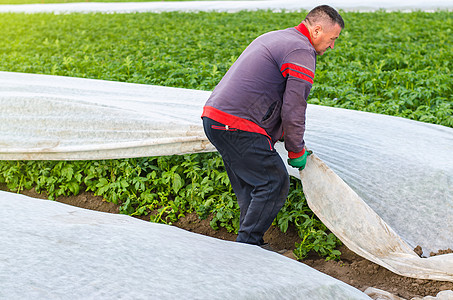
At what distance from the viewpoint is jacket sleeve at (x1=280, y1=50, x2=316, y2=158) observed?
231 cm

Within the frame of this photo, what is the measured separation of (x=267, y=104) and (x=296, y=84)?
0.20 m

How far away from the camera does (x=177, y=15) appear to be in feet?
40.9

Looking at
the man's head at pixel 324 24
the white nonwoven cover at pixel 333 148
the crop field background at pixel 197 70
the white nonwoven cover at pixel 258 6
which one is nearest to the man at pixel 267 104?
the man's head at pixel 324 24

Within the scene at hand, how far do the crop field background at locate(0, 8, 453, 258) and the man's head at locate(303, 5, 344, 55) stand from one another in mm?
1095

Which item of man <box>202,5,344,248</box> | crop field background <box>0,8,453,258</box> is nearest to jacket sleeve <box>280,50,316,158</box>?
man <box>202,5,344,248</box>

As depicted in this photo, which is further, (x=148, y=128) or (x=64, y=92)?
(x=64, y=92)

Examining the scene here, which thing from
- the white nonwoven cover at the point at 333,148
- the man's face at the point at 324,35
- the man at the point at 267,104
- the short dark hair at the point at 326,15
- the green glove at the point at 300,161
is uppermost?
the short dark hair at the point at 326,15

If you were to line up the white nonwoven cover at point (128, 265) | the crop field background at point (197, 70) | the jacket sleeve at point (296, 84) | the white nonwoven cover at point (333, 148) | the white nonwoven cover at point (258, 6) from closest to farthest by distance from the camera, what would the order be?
the white nonwoven cover at point (128, 265) → the jacket sleeve at point (296, 84) → the white nonwoven cover at point (333, 148) → the crop field background at point (197, 70) → the white nonwoven cover at point (258, 6)

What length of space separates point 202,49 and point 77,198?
4443 mm

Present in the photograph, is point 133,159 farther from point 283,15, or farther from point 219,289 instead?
point 283,15

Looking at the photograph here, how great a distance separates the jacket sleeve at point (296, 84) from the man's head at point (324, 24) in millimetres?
121

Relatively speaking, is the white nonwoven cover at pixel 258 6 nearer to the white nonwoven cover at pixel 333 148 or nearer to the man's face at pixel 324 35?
the white nonwoven cover at pixel 333 148

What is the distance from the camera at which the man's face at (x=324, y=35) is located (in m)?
2.39

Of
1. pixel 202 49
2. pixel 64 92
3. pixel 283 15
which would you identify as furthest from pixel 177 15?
pixel 64 92
